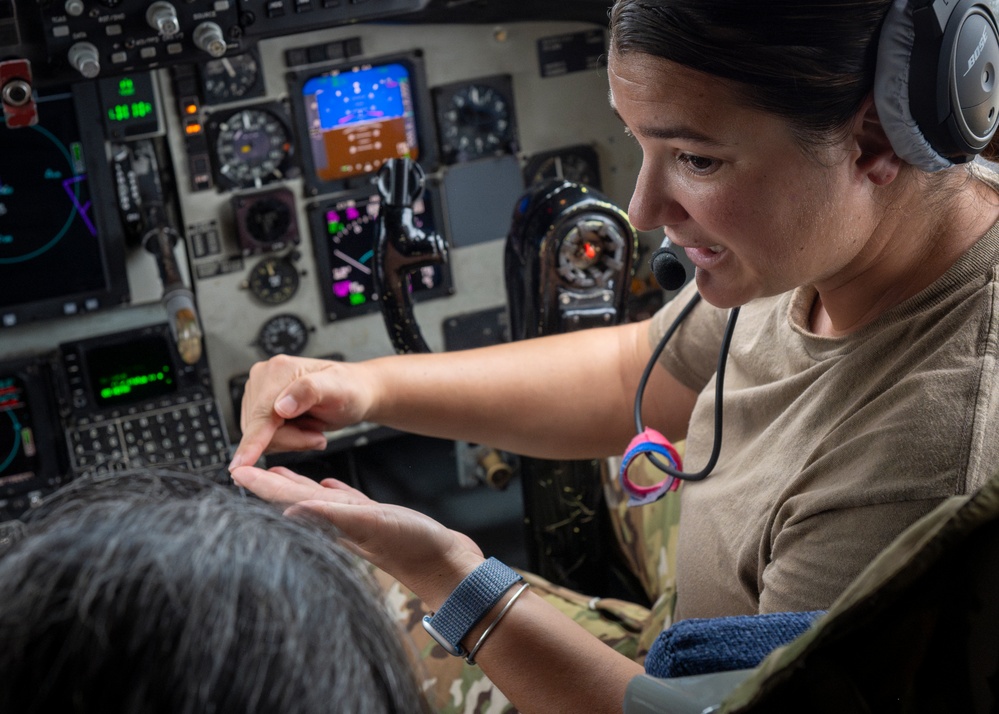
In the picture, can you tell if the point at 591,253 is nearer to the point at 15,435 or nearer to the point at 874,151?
the point at 874,151

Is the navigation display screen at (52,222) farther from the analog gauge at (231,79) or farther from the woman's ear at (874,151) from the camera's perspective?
the woman's ear at (874,151)

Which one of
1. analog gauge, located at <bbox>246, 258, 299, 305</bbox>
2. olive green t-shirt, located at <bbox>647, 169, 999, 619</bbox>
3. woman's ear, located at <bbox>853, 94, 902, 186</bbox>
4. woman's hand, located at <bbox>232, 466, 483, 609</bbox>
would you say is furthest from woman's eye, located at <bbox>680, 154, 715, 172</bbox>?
analog gauge, located at <bbox>246, 258, 299, 305</bbox>

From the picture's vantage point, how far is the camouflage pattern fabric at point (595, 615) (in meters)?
1.37

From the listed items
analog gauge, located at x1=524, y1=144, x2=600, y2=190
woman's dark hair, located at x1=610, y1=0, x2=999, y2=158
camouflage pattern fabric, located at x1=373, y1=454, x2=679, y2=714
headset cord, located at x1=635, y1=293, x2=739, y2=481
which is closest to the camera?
woman's dark hair, located at x1=610, y1=0, x2=999, y2=158

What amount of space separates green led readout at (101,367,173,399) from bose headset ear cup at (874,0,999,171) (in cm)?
176

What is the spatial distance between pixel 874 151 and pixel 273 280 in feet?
5.49

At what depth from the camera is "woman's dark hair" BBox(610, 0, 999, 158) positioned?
85 cm

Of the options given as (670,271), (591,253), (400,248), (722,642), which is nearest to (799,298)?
(670,271)

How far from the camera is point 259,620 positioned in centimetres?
47

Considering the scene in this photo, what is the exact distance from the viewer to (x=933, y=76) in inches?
33.5

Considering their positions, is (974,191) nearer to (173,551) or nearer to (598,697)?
(598,697)

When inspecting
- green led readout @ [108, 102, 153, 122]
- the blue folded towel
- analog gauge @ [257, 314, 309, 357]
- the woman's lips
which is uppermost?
green led readout @ [108, 102, 153, 122]

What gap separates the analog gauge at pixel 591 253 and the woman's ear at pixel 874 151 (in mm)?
899

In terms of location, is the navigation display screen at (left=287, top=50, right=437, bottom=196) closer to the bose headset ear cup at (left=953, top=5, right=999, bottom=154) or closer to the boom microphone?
the boom microphone
